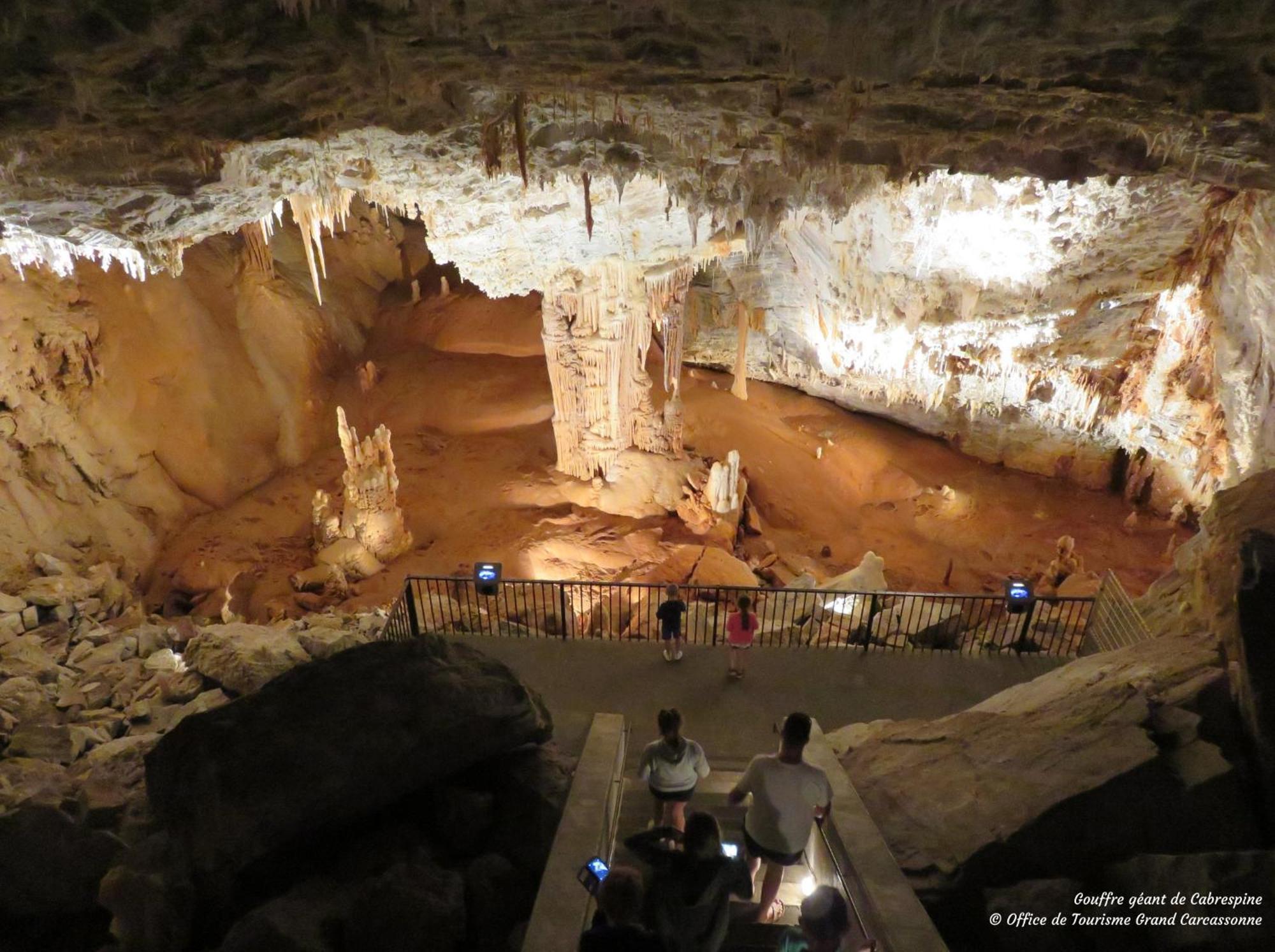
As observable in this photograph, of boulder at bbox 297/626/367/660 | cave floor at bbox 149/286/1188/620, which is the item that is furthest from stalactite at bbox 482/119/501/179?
cave floor at bbox 149/286/1188/620

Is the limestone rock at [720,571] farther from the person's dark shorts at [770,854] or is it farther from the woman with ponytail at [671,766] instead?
the person's dark shorts at [770,854]

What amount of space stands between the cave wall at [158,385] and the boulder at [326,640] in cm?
542

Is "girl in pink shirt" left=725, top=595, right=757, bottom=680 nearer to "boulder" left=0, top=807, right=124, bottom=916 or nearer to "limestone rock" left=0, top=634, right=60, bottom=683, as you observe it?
"boulder" left=0, top=807, right=124, bottom=916

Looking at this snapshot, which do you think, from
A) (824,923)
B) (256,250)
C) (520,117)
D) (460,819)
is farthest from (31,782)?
(256,250)

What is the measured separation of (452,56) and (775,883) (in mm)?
5391

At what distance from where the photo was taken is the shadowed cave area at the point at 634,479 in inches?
159

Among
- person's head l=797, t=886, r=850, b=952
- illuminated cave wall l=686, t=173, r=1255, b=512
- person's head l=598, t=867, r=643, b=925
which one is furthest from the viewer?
illuminated cave wall l=686, t=173, r=1255, b=512

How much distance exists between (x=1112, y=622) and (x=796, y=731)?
5.65 meters

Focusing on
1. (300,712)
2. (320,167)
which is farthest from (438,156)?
(300,712)

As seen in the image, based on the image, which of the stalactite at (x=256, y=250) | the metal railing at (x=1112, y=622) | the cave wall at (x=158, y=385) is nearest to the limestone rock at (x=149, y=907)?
the metal railing at (x=1112, y=622)

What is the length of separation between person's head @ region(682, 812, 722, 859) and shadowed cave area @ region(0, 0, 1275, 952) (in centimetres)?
31

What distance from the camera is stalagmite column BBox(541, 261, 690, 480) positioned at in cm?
1380

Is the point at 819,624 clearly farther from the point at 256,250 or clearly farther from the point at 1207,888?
the point at 256,250

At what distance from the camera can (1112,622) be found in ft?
25.3
